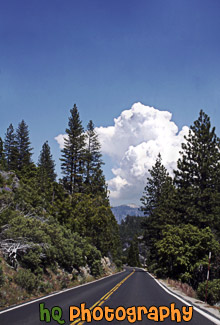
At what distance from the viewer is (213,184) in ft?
114

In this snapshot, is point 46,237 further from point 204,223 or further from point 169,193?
point 169,193

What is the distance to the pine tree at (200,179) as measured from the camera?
33094 millimetres

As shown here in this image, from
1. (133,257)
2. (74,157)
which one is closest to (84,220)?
(74,157)

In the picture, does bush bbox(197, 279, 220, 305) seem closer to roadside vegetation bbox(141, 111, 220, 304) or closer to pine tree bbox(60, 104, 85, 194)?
roadside vegetation bbox(141, 111, 220, 304)

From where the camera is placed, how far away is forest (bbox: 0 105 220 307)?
17031 millimetres

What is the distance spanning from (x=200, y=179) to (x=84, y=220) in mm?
15405

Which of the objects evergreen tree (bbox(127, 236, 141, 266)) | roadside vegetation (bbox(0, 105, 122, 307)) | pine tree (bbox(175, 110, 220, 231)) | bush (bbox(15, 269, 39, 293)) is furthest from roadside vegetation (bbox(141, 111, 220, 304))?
evergreen tree (bbox(127, 236, 141, 266))

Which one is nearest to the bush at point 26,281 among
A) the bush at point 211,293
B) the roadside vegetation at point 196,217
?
the bush at point 211,293

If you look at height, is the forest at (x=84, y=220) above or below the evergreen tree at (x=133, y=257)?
above

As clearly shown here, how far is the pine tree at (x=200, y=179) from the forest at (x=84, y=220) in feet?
0.36

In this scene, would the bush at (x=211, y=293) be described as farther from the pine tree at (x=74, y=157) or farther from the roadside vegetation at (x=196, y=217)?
the pine tree at (x=74, y=157)

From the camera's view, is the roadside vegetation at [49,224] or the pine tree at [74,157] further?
the pine tree at [74,157]

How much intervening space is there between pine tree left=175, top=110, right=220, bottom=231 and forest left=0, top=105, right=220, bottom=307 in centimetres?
11

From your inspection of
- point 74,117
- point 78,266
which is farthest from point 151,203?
point 78,266
